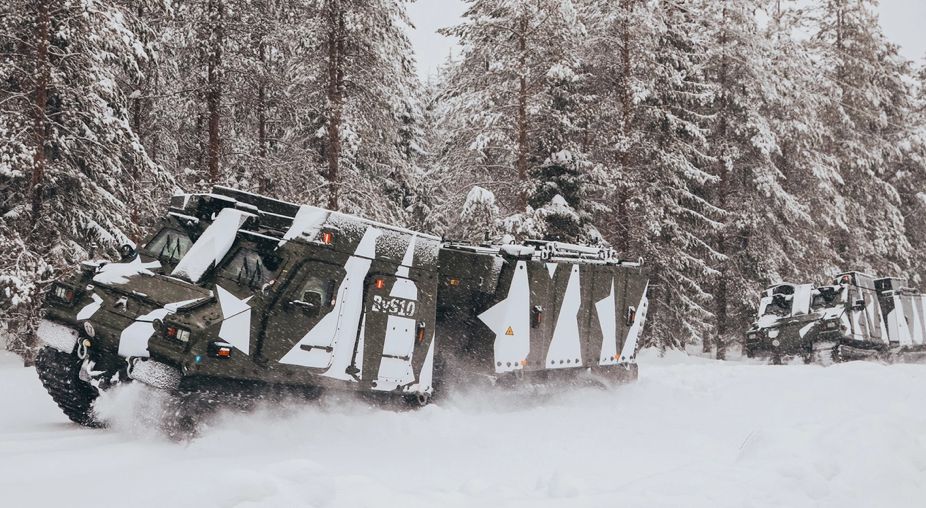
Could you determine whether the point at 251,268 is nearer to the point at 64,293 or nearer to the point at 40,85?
the point at 64,293

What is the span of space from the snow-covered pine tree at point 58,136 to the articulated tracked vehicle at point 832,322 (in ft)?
49.2

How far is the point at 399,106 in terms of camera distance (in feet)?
58.6

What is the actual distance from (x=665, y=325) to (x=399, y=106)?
408 inches

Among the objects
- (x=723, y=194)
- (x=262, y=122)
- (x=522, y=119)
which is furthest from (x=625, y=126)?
(x=262, y=122)

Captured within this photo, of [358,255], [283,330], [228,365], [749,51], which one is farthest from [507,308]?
[749,51]

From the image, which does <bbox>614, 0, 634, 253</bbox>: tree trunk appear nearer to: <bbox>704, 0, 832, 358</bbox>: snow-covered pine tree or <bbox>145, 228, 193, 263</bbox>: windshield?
<bbox>704, 0, 832, 358</bbox>: snow-covered pine tree

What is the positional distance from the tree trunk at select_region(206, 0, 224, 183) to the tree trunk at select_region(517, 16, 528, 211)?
23.1 feet

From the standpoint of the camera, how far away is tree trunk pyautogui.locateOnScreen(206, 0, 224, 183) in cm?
1638

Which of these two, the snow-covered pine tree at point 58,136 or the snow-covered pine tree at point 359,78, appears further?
the snow-covered pine tree at point 359,78

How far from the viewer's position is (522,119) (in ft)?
58.4

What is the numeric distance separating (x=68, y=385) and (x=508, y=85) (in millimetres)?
13114

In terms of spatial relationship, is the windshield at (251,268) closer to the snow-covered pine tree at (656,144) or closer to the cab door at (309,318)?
the cab door at (309,318)

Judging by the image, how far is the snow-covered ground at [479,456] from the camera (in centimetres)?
513

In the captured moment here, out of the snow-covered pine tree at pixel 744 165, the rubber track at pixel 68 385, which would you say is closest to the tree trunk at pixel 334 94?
the rubber track at pixel 68 385
